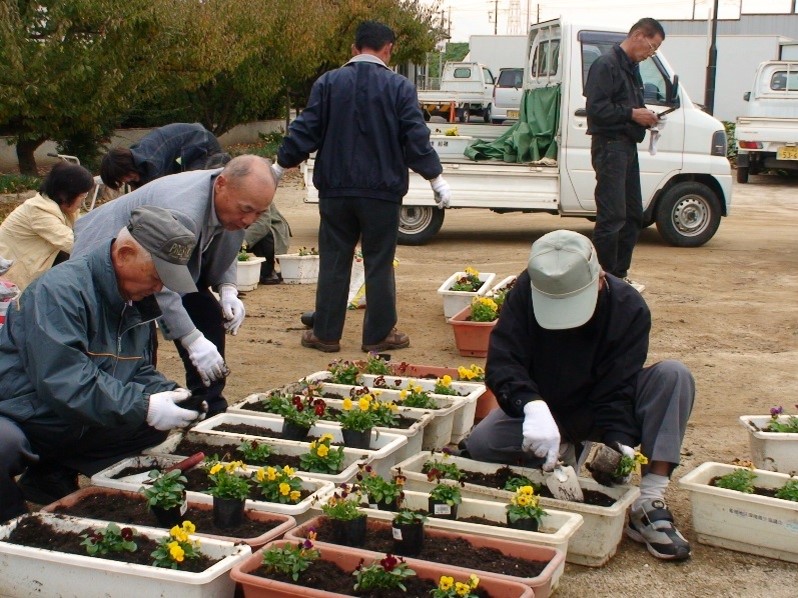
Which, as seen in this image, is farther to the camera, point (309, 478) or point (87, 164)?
point (87, 164)

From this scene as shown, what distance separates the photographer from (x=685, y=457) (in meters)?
4.79

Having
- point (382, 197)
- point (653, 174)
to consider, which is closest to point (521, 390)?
point (382, 197)

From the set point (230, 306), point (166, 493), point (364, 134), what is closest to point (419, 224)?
point (364, 134)

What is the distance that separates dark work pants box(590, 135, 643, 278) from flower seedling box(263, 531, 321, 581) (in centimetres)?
503

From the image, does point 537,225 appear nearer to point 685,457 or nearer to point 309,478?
point 685,457

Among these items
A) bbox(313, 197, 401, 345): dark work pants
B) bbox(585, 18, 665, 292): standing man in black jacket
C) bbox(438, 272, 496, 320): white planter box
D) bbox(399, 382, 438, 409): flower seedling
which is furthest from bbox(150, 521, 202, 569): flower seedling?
bbox(585, 18, 665, 292): standing man in black jacket

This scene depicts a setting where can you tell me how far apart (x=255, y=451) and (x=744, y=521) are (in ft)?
6.12

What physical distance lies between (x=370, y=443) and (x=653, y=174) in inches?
297

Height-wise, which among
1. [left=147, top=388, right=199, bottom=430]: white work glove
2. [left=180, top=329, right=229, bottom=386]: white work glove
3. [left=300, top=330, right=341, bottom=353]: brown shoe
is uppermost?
[left=180, top=329, right=229, bottom=386]: white work glove

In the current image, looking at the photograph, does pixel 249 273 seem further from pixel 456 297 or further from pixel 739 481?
pixel 739 481

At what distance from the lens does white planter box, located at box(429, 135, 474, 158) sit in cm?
1170

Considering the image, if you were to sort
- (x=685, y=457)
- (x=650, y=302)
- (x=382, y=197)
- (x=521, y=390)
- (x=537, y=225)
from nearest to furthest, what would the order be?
(x=521, y=390) < (x=685, y=457) < (x=382, y=197) < (x=650, y=302) < (x=537, y=225)

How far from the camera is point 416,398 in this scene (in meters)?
4.81

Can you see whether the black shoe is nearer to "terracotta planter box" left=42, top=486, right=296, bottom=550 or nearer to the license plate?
"terracotta planter box" left=42, top=486, right=296, bottom=550
